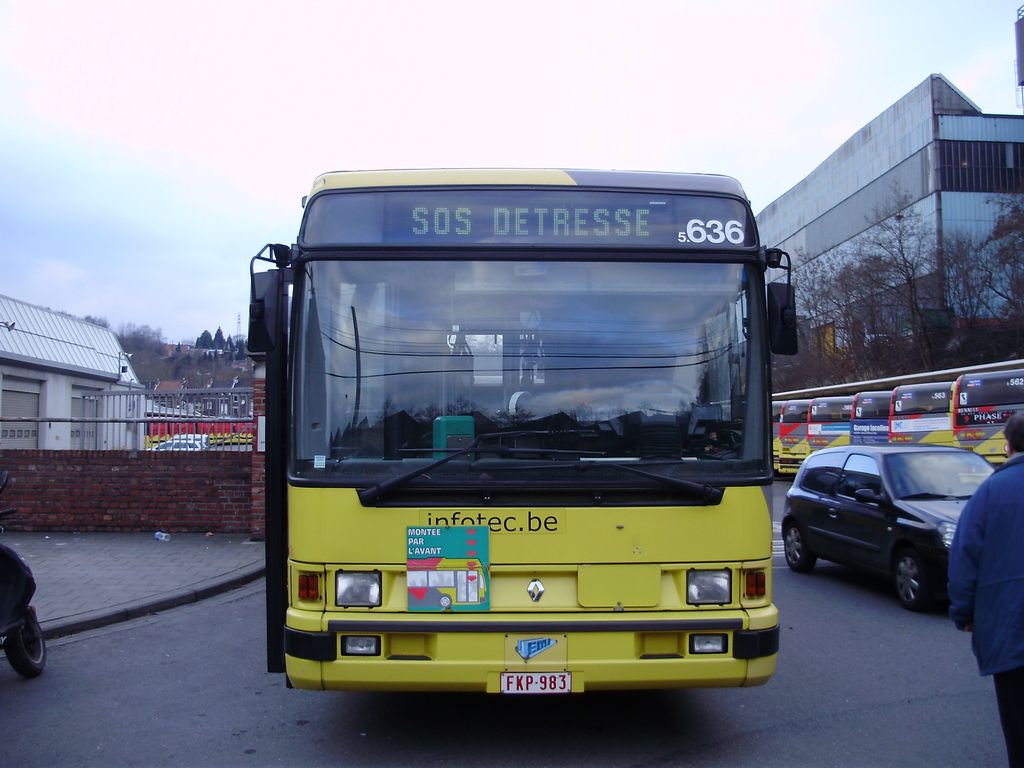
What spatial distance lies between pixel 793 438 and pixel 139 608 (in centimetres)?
3352

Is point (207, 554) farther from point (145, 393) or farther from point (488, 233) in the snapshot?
point (488, 233)

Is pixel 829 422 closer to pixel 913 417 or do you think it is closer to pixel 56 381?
pixel 913 417

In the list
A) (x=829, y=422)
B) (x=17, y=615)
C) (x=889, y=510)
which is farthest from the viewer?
(x=829, y=422)

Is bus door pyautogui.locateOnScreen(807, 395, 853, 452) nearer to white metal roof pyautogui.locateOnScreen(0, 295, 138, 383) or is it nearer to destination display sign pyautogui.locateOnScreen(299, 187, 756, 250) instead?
white metal roof pyautogui.locateOnScreen(0, 295, 138, 383)

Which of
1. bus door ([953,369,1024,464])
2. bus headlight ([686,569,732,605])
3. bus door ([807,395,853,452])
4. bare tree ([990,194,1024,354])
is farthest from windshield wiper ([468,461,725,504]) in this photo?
bare tree ([990,194,1024,354])

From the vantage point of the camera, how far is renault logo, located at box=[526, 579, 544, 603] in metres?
4.74

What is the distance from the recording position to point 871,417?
108ft

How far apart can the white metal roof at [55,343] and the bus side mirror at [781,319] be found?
19.2m

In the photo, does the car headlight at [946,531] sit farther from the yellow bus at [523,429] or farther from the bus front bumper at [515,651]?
the bus front bumper at [515,651]

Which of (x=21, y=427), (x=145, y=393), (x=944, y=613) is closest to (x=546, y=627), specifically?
(x=944, y=613)

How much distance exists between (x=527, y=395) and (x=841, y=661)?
3977 millimetres

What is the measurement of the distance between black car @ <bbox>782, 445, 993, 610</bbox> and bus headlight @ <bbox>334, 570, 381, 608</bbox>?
624 cm

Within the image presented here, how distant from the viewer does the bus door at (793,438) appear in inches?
1492

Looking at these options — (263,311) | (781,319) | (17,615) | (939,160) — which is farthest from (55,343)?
(939,160)
